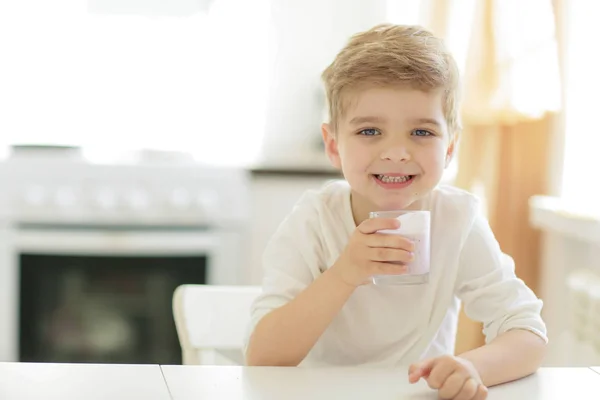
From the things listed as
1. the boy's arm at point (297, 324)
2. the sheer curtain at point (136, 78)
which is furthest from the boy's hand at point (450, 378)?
the sheer curtain at point (136, 78)

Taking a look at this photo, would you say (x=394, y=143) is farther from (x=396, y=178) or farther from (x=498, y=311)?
(x=498, y=311)

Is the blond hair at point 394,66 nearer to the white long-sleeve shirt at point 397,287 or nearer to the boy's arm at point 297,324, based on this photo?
the white long-sleeve shirt at point 397,287

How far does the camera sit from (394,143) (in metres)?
1.10

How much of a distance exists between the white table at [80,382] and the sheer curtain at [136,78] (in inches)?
96.2

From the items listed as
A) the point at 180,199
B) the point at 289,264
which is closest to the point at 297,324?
the point at 289,264

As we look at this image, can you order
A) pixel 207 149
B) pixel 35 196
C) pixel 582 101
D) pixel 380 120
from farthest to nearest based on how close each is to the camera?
pixel 207 149
pixel 35 196
pixel 582 101
pixel 380 120

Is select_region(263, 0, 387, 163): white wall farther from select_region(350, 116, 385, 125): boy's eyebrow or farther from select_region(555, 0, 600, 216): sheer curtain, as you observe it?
select_region(350, 116, 385, 125): boy's eyebrow

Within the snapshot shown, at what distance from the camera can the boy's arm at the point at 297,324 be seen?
112cm

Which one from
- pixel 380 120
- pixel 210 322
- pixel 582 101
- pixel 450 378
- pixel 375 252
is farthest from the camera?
pixel 582 101

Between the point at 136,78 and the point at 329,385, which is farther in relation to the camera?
the point at 136,78

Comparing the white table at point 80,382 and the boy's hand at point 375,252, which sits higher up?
the boy's hand at point 375,252

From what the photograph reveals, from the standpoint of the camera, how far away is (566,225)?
7.09 ft

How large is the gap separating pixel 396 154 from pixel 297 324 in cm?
26

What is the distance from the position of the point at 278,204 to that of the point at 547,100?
1131mm
